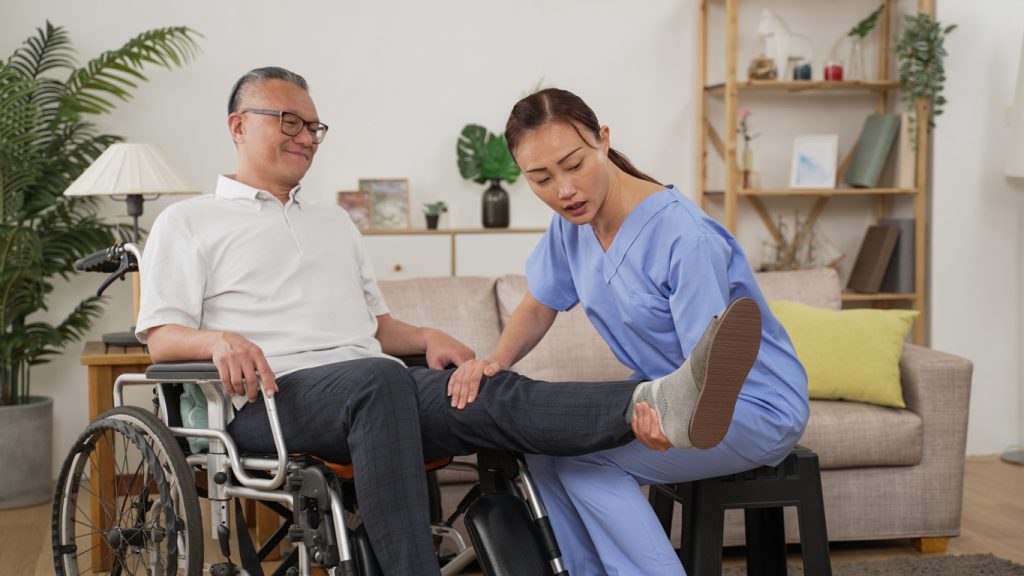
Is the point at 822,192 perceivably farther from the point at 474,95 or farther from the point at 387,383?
the point at 387,383

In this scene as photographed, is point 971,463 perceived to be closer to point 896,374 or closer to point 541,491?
point 896,374

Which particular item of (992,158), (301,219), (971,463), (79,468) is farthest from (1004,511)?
(79,468)

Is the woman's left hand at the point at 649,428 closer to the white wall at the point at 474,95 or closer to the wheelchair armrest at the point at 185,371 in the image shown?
the wheelchair armrest at the point at 185,371

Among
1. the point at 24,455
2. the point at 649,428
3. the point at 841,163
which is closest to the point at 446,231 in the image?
the point at 24,455

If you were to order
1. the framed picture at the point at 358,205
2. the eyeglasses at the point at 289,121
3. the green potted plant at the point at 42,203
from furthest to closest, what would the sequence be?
the framed picture at the point at 358,205
the green potted plant at the point at 42,203
the eyeglasses at the point at 289,121

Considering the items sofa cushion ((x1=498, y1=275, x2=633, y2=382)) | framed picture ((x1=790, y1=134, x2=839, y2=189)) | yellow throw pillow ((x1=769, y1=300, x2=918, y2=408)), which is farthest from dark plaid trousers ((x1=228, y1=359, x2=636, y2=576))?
framed picture ((x1=790, y1=134, x2=839, y2=189))

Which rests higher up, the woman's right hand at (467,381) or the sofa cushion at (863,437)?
the woman's right hand at (467,381)

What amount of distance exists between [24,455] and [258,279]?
1885 mm

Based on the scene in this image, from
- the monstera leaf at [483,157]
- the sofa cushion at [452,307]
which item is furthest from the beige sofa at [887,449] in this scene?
the monstera leaf at [483,157]

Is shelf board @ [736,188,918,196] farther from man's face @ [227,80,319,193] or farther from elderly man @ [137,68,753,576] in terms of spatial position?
man's face @ [227,80,319,193]

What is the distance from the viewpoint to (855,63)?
15.0 feet

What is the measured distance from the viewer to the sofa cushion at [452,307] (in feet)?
10.5

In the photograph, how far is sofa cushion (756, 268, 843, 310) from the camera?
134 inches

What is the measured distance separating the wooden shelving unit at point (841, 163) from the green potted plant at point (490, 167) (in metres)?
0.83
